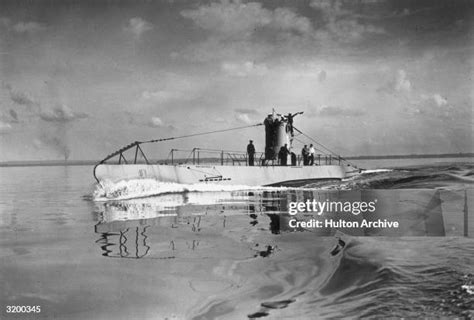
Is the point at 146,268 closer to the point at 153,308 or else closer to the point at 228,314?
the point at 153,308

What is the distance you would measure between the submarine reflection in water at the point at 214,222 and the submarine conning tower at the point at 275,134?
13557mm

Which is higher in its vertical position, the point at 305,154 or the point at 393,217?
the point at 305,154

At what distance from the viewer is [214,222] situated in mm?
13562

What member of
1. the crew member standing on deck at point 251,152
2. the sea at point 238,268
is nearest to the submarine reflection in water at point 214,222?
the sea at point 238,268

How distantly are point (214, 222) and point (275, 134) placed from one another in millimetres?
19287

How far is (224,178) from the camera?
90.9ft

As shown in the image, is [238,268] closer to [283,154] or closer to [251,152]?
[251,152]

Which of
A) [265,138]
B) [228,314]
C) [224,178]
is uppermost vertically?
[265,138]

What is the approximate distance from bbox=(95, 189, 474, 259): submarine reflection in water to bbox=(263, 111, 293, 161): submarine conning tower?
44.5ft

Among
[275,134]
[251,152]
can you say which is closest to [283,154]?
[275,134]

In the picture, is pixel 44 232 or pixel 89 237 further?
pixel 44 232

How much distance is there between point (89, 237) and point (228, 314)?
6459mm

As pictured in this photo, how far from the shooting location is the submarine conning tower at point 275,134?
31.9m

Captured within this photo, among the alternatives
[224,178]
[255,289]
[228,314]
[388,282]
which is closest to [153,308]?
[228,314]
